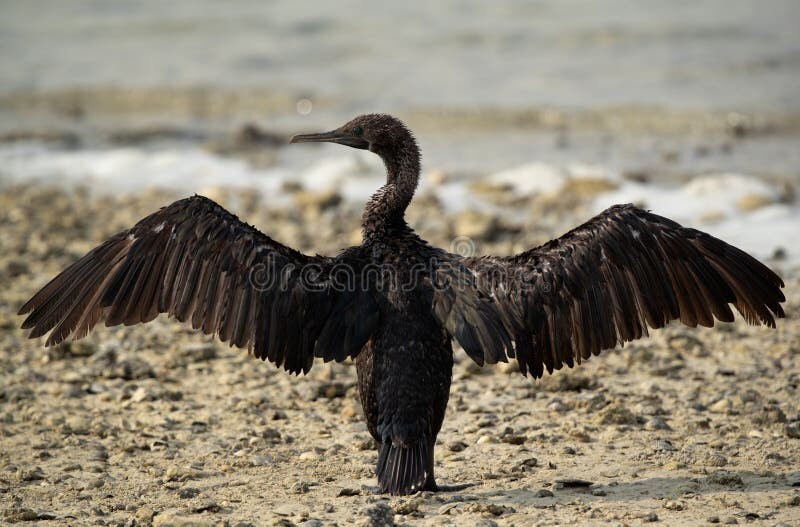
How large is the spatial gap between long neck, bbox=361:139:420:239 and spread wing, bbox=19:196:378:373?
0.61 m

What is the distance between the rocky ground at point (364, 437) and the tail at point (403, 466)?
11 cm

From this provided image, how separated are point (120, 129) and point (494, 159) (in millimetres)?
5996

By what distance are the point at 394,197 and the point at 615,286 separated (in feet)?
4.41

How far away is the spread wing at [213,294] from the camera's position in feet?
19.0

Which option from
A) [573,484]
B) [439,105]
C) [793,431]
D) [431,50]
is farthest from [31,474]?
[431,50]

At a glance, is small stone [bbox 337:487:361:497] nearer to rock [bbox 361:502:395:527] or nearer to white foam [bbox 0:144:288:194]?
rock [bbox 361:502:395:527]

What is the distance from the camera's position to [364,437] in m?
6.94

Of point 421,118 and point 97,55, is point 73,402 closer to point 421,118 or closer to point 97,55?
point 421,118

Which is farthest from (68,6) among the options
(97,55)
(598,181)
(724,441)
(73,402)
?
(724,441)

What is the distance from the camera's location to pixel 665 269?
5.82 meters

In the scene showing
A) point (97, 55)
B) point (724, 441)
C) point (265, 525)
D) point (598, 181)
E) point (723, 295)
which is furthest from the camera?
point (97, 55)

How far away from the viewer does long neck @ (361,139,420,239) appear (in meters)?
6.34

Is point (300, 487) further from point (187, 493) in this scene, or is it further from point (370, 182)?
point (370, 182)

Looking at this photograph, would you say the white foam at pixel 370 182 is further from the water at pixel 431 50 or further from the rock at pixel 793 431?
the water at pixel 431 50
